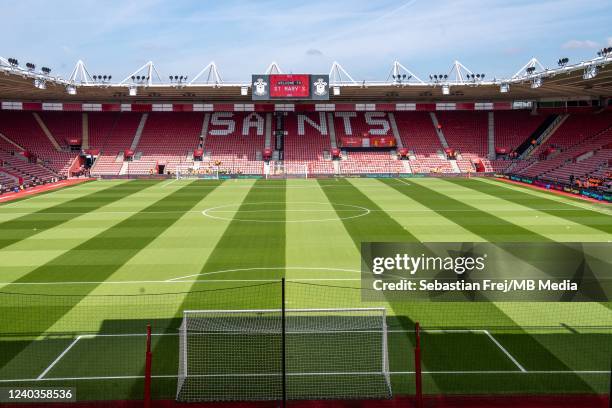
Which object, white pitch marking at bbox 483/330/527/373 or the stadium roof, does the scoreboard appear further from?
white pitch marking at bbox 483/330/527/373

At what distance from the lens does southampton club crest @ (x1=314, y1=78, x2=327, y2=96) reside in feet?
216

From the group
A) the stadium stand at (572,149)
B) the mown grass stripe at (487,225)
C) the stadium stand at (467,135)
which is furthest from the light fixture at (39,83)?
the stadium stand at (572,149)

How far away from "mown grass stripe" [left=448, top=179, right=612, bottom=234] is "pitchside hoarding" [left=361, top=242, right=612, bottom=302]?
1091 cm

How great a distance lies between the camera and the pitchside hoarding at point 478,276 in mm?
14289

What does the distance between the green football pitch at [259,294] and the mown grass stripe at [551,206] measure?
7.7 inches

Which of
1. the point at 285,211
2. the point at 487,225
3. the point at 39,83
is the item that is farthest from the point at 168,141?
the point at 487,225

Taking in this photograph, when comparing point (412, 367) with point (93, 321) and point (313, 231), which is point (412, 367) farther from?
point (313, 231)

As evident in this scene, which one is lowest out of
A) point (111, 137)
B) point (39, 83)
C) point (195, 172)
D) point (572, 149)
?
point (195, 172)

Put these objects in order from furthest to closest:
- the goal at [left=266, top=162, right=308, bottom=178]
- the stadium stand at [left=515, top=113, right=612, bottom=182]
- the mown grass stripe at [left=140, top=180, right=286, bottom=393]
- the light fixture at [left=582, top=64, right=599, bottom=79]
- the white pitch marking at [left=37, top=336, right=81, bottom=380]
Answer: the goal at [left=266, top=162, right=308, bottom=178] < the stadium stand at [left=515, top=113, right=612, bottom=182] < the light fixture at [left=582, top=64, right=599, bottom=79] < the mown grass stripe at [left=140, top=180, right=286, bottom=393] < the white pitch marking at [left=37, top=336, right=81, bottom=380]

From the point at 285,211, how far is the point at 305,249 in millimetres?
11844

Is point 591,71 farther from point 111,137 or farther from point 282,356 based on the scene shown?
point 111,137

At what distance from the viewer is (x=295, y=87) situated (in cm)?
6619

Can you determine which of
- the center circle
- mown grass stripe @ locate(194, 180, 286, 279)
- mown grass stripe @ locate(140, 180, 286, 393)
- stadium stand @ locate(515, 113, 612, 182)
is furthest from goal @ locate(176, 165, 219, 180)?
stadium stand @ locate(515, 113, 612, 182)

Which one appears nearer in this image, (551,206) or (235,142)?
(551,206)
